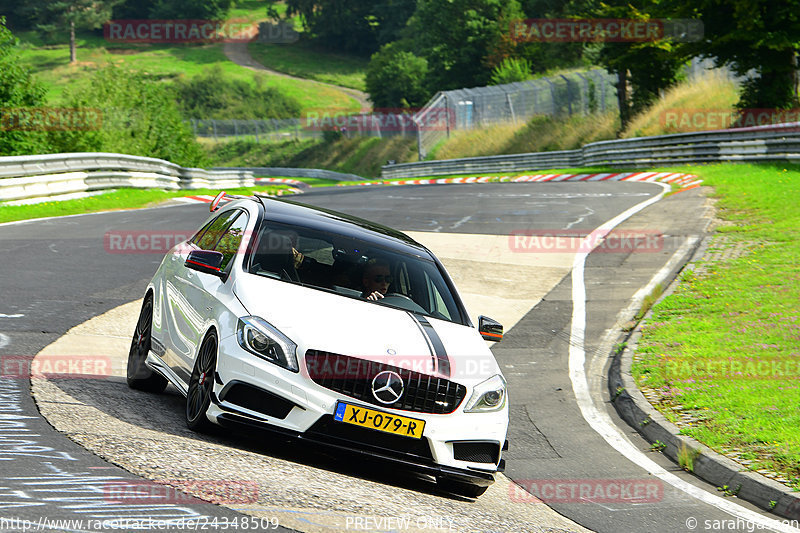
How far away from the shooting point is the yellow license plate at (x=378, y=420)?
610cm

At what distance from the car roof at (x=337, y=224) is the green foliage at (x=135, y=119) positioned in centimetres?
2596

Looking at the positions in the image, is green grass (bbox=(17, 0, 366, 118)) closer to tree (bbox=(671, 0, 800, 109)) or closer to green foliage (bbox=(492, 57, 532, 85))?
green foliage (bbox=(492, 57, 532, 85))

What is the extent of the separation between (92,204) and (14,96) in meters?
4.68

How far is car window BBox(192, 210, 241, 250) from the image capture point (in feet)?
26.9

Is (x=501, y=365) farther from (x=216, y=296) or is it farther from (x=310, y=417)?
(x=310, y=417)

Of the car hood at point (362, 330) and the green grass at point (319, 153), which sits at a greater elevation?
the car hood at point (362, 330)

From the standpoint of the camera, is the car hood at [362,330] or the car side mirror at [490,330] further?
the car side mirror at [490,330]

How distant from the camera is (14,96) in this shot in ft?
89.8

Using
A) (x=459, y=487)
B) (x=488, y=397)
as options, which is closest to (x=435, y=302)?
(x=488, y=397)

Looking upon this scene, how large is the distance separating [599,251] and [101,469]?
1367cm

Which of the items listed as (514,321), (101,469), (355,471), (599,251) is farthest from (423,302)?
(599,251)

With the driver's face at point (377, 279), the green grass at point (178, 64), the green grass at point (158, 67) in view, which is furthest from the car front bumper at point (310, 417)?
the green grass at point (158, 67)

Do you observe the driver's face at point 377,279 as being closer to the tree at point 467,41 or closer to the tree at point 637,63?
the tree at point 637,63

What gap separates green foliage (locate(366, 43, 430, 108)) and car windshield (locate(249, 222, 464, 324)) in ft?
282
